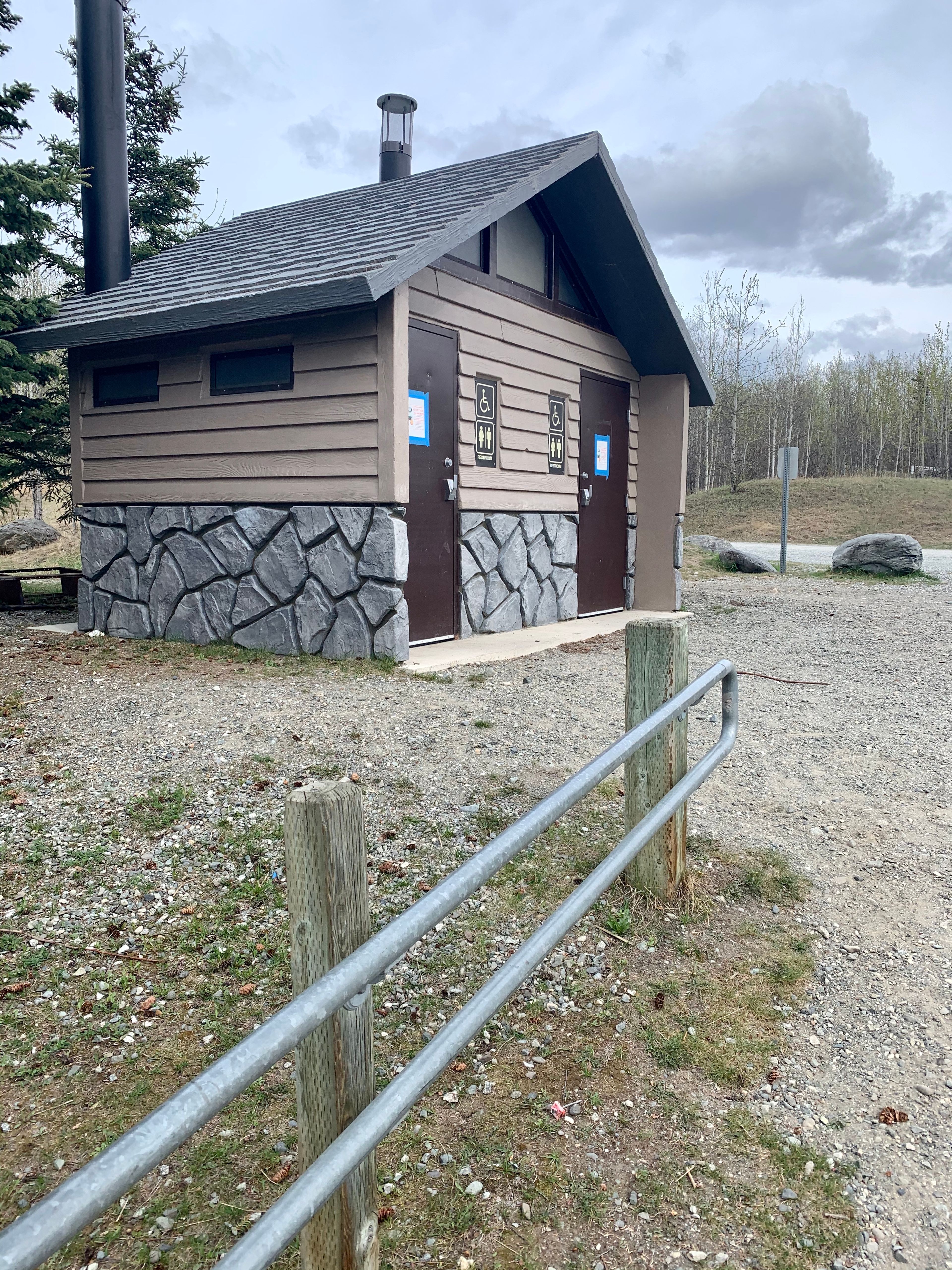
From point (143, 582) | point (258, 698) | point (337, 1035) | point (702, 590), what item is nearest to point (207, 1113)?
point (337, 1035)

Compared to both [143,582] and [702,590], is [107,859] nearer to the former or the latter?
[143,582]

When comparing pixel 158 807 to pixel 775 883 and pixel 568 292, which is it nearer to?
pixel 775 883

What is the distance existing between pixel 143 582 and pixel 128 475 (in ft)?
3.56

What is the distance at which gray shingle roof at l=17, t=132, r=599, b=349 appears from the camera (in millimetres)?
6582

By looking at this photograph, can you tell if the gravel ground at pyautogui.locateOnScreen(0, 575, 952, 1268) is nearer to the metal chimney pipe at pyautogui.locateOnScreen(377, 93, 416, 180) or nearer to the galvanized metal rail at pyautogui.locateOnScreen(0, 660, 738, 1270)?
the galvanized metal rail at pyautogui.locateOnScreen(0, 660, 738, 1270)

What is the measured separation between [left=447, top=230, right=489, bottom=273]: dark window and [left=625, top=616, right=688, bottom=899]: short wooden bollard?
234 inches

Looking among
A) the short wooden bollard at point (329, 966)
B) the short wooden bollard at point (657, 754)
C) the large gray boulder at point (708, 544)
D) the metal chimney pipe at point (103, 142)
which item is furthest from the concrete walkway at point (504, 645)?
the large gray boulder at point (708, 544)

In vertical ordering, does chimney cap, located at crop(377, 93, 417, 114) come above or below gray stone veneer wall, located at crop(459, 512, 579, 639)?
above

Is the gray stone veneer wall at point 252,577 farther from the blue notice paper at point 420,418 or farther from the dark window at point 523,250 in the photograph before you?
the dark window at point 523,250

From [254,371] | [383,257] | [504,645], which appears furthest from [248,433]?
[504,645]

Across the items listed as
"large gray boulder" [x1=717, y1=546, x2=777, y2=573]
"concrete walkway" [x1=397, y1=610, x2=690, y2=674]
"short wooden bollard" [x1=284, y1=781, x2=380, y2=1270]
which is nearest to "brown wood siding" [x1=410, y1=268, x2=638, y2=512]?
"concrete walkway" [x1=397, y1=610, x2=690, y2=674]

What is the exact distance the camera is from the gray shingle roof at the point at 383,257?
673cm

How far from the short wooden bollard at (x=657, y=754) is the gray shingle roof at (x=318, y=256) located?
403 centimetres

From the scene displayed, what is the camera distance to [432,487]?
7797 mm
